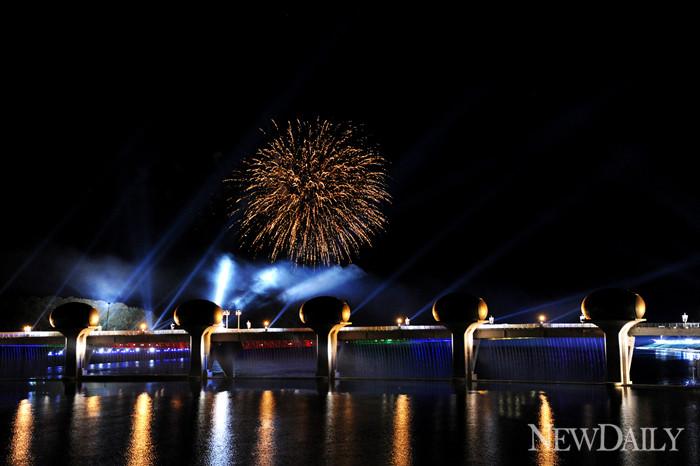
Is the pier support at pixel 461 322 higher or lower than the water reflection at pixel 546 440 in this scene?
higher

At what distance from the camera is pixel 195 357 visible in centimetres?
4638

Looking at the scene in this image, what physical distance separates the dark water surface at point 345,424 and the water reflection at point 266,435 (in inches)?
1.5

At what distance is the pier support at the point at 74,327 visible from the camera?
4800 centimetres

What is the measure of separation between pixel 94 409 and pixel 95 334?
24.8m

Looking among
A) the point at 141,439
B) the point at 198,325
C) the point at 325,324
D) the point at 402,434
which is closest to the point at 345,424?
the point at 402,434

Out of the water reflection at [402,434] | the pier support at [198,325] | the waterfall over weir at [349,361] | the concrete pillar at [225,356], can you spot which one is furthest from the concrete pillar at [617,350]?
the waterfall over weir at [349,361]

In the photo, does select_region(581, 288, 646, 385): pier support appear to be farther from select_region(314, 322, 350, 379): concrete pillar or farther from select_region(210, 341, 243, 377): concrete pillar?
select_region(210, 341, 243, 377): concrete pillar

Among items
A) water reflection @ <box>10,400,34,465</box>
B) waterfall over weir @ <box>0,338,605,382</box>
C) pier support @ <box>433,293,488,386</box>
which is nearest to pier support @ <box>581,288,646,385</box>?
pier support @ <box>433,293,488,386</box>

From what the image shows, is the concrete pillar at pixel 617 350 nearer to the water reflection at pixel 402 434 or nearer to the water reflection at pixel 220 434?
the water reflection at pixel 402 434

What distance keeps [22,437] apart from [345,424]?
424 inches

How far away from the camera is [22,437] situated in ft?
66.4

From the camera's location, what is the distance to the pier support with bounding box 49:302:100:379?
1890 inches

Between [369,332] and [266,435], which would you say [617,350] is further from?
[266,435]

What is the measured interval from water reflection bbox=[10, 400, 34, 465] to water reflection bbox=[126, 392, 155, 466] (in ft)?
8.63
